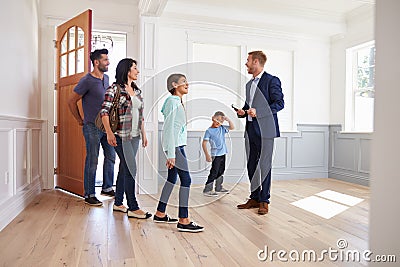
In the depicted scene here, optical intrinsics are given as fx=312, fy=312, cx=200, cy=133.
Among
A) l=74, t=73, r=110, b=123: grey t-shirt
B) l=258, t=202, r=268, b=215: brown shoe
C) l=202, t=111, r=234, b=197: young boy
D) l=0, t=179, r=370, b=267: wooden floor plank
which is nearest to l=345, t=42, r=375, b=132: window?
l=0, t=179, r=370, b=267: wooden floor plank

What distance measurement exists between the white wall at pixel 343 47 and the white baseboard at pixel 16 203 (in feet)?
13.6

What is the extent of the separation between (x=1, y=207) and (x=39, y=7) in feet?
7.67

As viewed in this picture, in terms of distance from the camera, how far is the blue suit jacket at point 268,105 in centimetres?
266

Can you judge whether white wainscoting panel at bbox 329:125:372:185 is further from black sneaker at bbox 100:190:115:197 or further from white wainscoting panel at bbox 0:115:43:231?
white wainscoting panel at bbox 0:115:43:231

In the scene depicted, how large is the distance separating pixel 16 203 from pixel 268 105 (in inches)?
88.1

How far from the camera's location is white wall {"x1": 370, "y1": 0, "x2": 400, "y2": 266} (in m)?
0.60

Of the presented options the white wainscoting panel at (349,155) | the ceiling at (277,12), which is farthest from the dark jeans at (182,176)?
the white wainscoting panel at (349,155)

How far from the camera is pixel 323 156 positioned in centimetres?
486

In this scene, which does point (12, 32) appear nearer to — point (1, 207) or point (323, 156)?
point (1, 207)

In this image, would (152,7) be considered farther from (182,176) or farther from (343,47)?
(343,47)

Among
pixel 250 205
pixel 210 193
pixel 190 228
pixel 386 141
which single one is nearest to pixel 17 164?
pixel 190 228

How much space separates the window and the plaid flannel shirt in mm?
3457

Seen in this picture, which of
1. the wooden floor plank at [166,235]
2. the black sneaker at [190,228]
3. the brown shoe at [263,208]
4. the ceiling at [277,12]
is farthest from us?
the ceiling at [277,12]

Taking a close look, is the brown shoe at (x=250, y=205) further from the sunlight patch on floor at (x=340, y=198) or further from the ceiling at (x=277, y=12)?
the ceiling at (x=277, y=12)
